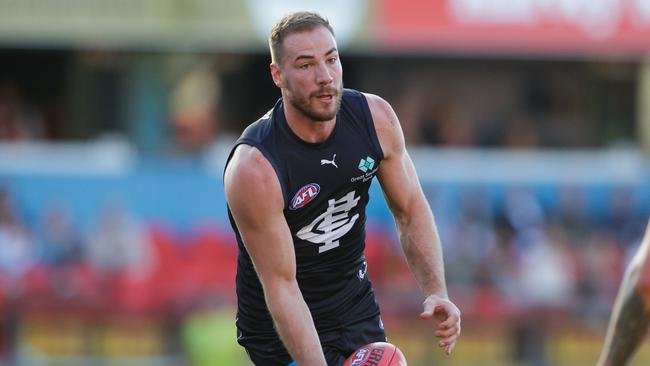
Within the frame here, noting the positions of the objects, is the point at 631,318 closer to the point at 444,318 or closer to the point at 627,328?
the point at 627,328

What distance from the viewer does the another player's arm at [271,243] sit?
18.7 feet

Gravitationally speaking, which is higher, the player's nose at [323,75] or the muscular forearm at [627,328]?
the player's nose at [323,75]

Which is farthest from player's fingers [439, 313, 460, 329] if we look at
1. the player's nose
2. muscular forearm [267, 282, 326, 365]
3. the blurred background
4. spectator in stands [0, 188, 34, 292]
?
spectator in stands [0, 188, 34, 292]

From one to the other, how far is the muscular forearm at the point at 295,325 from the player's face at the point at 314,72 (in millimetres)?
754

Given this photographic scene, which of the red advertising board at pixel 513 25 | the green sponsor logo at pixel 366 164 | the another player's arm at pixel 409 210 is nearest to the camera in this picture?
the green sponsor logo at pixel 366 164

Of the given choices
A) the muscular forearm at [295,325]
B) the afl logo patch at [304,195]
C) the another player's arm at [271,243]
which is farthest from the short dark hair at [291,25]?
the muscular forearm at [295,325]

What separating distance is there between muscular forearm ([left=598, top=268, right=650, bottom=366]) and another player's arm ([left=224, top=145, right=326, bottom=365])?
1201mm

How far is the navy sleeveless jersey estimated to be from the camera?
580 centimetres

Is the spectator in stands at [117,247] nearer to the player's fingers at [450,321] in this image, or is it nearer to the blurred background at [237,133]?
the blurred background at [237,133]

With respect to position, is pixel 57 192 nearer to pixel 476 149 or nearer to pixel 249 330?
pixel 476 149

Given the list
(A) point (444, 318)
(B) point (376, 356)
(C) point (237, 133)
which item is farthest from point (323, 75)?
(C) point (237, 133)

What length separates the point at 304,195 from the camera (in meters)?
5.81

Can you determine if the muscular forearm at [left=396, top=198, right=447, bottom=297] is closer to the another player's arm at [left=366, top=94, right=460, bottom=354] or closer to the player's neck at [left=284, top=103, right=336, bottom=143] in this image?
the another player's arm at [left=366, top=94, right=460, bottom=354]

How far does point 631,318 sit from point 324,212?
4.58 feet
